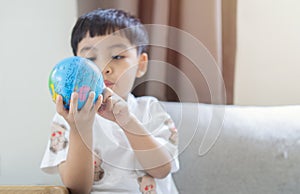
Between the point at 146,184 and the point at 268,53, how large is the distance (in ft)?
2.25

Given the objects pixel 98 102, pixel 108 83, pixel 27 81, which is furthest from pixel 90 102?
pixel 27 81

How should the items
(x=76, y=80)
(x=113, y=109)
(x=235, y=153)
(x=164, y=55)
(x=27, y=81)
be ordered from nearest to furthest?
(x=76, y=80) → (x=113, y=109) → (x=235, y=153) → (x=164, y=55) → (x=27, y=81)

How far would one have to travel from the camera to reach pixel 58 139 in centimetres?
105

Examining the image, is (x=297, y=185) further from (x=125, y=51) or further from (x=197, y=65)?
(x=125, y=51)

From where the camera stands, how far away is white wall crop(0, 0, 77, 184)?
1417 millimetres

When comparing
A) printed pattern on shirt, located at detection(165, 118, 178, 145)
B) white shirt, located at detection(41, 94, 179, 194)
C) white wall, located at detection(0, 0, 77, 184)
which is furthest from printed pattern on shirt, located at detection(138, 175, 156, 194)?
white wall, located at detection(0, 0, 77, 184)

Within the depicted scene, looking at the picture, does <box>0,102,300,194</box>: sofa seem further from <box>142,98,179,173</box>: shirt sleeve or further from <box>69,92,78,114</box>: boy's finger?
<box>69,92,78,114</box>: boy's finger

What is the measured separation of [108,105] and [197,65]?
41cm

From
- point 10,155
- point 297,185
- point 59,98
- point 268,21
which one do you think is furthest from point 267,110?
point 10,155

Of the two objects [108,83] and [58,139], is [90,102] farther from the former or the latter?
[58,139]

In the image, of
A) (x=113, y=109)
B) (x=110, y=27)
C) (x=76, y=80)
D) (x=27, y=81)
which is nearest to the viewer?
(x=76, y=80)

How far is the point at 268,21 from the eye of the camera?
1.48 meters

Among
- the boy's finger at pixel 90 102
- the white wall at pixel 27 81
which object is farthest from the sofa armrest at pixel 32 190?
the white wall at pixel 27 81

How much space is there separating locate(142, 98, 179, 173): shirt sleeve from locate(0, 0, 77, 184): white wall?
435 mm
